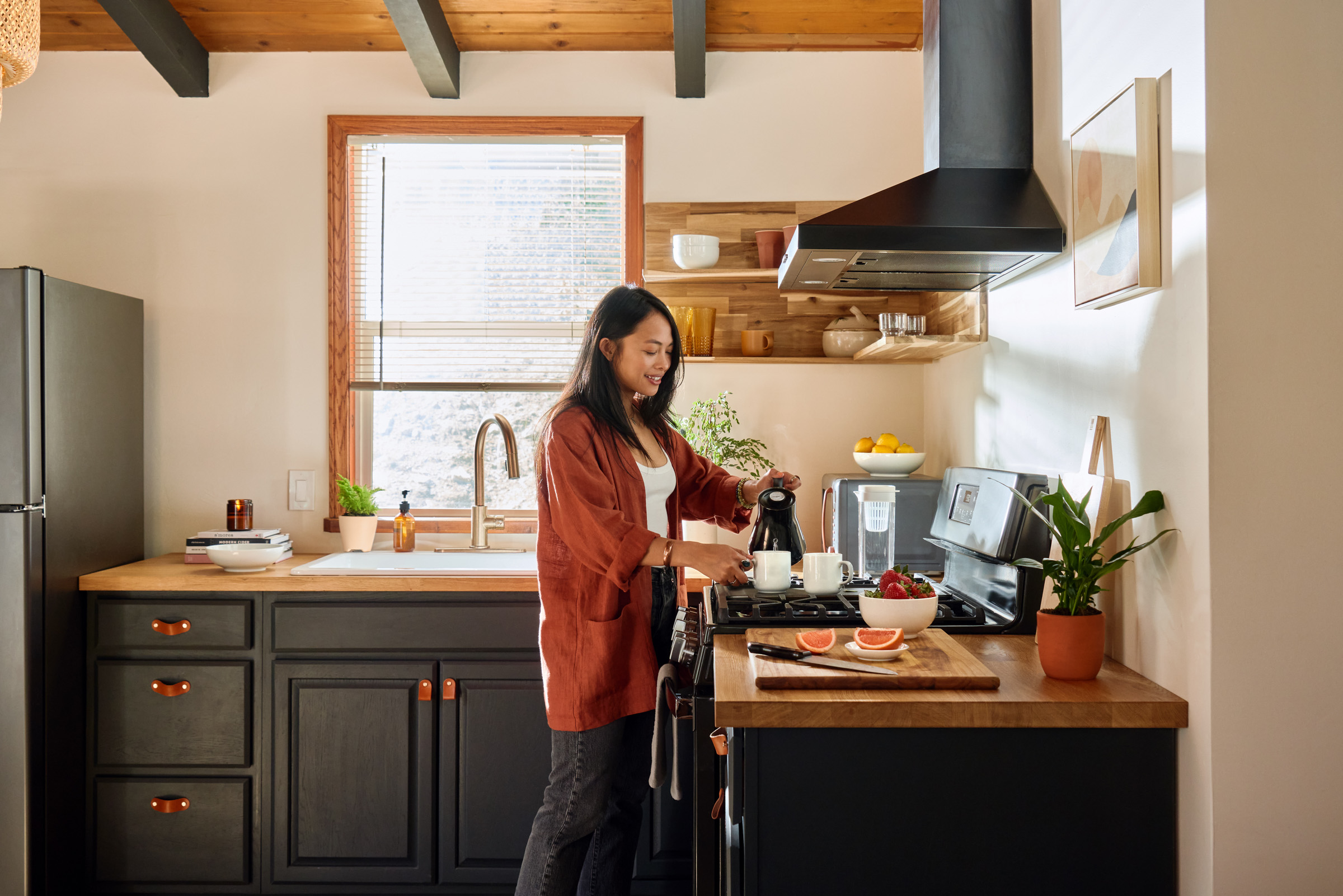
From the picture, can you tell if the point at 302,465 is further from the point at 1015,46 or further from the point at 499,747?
the point at 1015,46

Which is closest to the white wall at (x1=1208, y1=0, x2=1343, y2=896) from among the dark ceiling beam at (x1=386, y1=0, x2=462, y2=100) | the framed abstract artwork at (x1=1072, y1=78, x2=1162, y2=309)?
the framed abstract artwork at (x1=1072, y1=78, x2=1162, y2=309)

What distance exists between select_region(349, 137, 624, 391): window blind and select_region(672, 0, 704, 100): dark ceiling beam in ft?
1.05

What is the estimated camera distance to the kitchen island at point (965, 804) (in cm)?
134

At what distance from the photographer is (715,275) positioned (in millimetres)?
2822

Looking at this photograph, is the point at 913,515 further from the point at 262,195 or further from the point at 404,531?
the point at 262,195

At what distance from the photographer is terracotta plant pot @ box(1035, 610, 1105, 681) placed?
142cm

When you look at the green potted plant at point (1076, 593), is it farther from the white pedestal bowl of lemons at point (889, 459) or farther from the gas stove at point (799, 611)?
the white pedestal bowl of lemons at point (889, 459)

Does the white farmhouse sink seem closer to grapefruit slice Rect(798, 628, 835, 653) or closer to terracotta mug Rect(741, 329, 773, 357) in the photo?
terracotta mug Rect(741, 329, 773, 357)

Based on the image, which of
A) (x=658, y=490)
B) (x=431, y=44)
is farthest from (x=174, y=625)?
(x=431, y=44)

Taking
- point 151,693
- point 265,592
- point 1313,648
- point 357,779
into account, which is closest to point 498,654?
point 357,779

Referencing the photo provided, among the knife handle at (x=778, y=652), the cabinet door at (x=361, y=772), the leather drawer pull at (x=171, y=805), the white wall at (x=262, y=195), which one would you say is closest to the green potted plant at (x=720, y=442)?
the white wall at (x=262, y=195)

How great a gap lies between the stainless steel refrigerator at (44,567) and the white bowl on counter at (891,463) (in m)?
2.23

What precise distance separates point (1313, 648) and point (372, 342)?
270 centimetres

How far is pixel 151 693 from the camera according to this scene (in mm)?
2477
